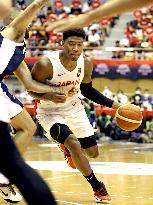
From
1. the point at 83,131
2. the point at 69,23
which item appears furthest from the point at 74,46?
the point at 69,23

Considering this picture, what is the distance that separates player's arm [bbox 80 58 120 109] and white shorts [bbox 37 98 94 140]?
0.16 m

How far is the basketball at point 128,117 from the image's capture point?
22.1 feet

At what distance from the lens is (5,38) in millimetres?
5535

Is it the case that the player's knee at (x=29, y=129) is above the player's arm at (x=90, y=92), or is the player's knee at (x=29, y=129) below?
above

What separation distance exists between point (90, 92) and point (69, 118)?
0.39 metres

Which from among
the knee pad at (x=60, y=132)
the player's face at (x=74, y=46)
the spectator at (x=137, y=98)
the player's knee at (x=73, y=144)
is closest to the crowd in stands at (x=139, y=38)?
the spectator at (x=137, y=98)

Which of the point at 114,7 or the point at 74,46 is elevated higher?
the point at 114,7

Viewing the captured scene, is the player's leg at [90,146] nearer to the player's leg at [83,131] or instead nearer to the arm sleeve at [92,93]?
the player's leg at [83,131]

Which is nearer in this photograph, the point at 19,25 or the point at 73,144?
the point at 19,25

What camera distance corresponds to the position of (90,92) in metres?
7.19

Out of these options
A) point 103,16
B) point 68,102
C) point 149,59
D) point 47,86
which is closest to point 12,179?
→ point 103,16

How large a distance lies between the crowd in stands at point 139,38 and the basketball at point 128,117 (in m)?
11.8

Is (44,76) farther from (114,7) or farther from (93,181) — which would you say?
(114,7)

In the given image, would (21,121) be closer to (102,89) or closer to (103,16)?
(103,16)
